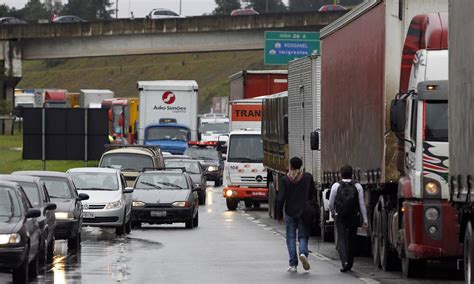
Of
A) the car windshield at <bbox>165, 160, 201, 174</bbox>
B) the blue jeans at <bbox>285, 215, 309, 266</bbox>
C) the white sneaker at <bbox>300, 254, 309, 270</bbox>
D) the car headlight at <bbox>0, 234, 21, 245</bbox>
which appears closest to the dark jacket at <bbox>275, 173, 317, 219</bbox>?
the blue jeans at <bbox>285, 215, 309, 266</bbox>

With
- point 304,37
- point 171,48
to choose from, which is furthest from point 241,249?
point 171,48

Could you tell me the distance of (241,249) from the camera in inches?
1095

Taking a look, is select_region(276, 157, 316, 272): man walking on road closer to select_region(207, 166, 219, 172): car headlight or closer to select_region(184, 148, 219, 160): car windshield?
select_region(184, 148, 219, 160): car windshield

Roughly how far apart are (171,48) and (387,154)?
78858 millimetres

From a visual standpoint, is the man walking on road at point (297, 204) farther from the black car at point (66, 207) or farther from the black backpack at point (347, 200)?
the black car at point (66, 207)

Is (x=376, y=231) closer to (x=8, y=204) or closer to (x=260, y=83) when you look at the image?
(x=8, y=204)

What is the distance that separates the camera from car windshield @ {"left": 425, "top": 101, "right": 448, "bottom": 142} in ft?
62.8

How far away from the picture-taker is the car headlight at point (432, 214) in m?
19.0

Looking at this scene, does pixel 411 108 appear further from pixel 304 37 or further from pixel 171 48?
pixel 171 48

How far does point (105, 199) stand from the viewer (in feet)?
108

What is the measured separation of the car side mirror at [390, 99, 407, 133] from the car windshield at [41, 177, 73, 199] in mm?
11182

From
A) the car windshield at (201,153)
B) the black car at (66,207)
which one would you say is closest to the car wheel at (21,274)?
the black car at (66,207)

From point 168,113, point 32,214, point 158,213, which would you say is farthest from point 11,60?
point 32,214

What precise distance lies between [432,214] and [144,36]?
81.9m
